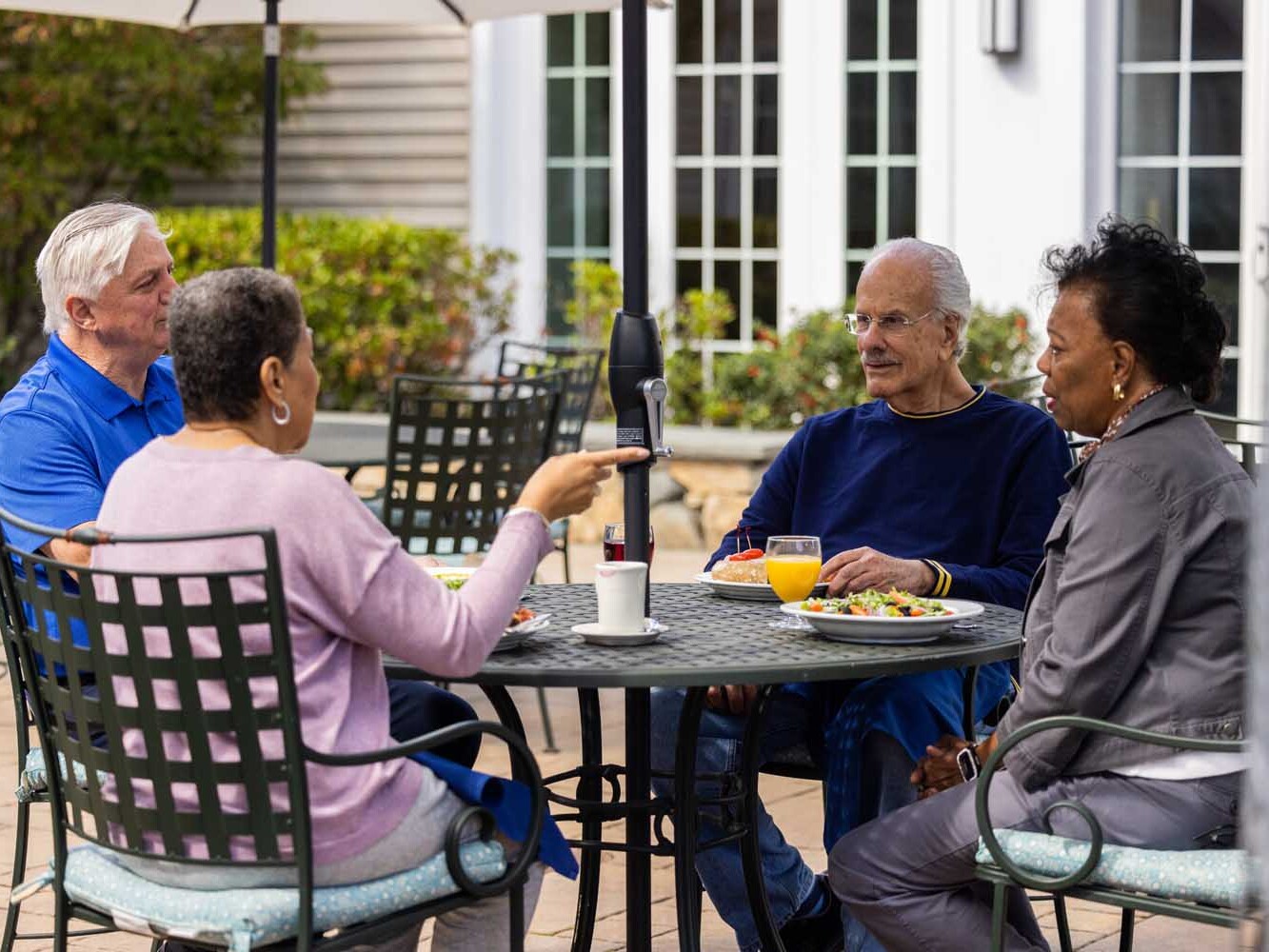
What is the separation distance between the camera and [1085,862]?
2697mm

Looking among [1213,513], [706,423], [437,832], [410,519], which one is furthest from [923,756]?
[706,423]

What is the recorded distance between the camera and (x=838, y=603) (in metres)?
3.06

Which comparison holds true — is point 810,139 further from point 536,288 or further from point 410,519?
point 410,519

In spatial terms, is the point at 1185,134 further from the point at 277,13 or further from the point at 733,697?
the point at 733,697

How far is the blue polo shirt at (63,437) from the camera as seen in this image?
10.7 ft

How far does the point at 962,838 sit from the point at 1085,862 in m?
0.21

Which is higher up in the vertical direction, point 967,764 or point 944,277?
point 944,277

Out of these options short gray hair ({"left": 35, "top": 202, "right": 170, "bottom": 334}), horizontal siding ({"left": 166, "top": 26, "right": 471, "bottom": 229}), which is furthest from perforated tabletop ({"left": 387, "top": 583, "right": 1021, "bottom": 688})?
horizontal siding ({"left": 166, "top": 26, "right": 471, "bottom": 229})

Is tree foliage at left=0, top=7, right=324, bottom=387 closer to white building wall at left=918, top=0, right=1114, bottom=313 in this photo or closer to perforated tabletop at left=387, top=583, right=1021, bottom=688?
white building wall at left=918, top=0, right=1114, bottom=313

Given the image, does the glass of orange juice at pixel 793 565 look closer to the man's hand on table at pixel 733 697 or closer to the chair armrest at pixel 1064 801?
the man's hand on table at pixel 733 697

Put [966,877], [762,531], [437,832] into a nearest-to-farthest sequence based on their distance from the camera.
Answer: [437,832] < [966,877] < [762,531]

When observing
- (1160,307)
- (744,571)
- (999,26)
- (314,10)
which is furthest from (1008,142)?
(1160,307)

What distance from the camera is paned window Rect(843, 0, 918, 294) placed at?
9.63 meters

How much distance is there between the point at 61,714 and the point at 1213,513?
65.4 inches
